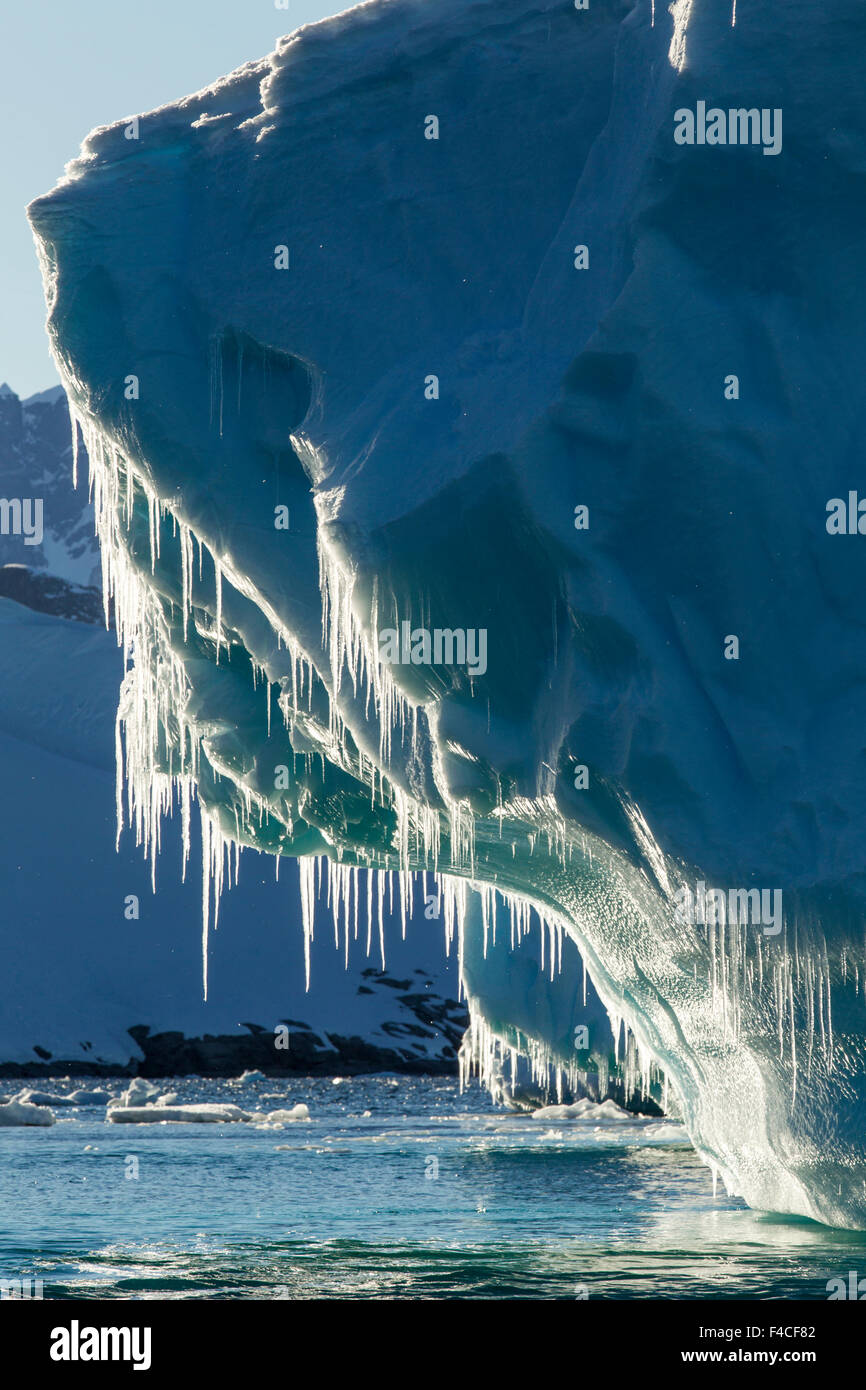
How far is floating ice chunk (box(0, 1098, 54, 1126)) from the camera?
27062 mm

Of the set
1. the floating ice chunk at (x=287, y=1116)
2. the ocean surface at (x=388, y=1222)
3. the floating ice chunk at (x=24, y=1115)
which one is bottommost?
the floating ice chunk at (x=287, y=1116)

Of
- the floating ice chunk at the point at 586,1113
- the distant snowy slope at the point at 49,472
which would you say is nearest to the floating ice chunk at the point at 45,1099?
the floating ice chunk at the point at 586,1113

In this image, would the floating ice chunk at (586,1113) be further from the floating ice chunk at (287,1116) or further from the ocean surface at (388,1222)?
the ocean surface at (388,1222)

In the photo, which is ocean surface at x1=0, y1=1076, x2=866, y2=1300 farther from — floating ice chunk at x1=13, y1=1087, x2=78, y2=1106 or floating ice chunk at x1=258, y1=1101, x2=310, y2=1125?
floating ice chunk at x1=13, y1=1087, x2=78, y2=1106

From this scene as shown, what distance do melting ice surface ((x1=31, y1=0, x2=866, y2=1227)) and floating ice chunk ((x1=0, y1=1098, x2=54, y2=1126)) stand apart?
61.5 ft

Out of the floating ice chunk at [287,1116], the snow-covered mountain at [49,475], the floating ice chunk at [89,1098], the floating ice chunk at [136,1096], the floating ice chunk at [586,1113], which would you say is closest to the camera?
the floating ice chunk at [287,1116]

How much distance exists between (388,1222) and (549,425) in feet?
23.9

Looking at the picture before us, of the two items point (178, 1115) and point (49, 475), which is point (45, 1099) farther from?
point (49, 475)

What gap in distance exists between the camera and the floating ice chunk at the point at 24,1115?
27.1m

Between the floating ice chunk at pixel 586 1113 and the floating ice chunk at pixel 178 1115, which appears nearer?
the floating ice chunk at pixel 178 1115

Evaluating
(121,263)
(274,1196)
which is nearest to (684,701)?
(121,263)

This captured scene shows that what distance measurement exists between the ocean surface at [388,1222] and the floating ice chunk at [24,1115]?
286cm

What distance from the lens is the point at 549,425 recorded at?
28.7 ft

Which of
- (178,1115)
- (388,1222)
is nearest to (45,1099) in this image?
(178,1115)
